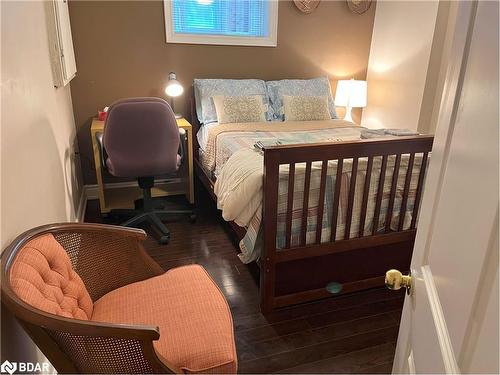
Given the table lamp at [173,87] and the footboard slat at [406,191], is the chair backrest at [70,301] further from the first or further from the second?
the table lamp at [173,87]

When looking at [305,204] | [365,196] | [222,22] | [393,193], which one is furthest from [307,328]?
[222,22]

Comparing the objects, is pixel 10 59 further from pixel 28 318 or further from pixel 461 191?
pixel 461 191

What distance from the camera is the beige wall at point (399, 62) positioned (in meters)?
3.40

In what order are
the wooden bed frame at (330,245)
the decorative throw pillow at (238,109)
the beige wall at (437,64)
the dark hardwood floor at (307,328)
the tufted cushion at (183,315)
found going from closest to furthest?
the tufted cushion at (183,315)
the dark hardwood floor at (307,328)
the wooden bed frame at (330,245)
the beige wall at (437,64)
the decorative throw pillow at (238,109)

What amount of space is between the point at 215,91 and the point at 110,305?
2464mm

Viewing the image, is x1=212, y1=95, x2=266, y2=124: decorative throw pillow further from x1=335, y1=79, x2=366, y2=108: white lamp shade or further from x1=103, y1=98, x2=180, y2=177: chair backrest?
x1=335, y1=79, x2=366, y2=108: white lamp shade

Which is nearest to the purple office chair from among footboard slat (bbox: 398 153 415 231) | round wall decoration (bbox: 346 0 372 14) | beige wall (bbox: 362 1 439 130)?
footboard slat (bbox: 398 153 415 231)

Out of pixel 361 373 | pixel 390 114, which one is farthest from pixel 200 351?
pixel 390 114

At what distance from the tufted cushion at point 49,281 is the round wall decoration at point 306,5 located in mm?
3320

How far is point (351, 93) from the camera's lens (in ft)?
12.9

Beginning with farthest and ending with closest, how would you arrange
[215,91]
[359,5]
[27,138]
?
[359,5]
[215,91]
[27,138]

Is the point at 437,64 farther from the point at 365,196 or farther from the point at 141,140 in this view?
the point at 141,140

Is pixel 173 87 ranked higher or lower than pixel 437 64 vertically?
lower

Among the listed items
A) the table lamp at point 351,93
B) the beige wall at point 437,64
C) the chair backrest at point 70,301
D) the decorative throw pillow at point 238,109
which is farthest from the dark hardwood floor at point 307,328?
the table lamp at point 351,93
